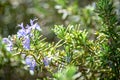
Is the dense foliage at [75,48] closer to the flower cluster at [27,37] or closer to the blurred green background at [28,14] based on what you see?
the flower cluster at [27,37]

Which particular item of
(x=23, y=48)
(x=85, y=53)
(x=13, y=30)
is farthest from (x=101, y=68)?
(x=13, y=30)

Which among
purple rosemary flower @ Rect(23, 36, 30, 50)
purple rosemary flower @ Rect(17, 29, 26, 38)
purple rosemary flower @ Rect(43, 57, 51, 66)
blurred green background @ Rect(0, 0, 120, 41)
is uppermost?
blurred green background @ Rect(0, 0, 120, 41)

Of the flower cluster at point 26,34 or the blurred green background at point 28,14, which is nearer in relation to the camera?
the flower cluster at point 26,34

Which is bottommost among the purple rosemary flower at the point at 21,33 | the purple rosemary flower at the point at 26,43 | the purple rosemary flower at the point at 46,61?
the purple rosemary flower at the point at 46,61

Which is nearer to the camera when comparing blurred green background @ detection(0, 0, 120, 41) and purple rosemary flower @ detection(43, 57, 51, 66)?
purple rosemary flower @ detection(43, 57, 51, 66)

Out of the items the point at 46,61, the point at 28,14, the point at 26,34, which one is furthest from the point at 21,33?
the point at 28,14

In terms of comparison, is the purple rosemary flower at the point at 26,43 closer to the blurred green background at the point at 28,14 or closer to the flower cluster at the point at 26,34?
the flower cluster at the point at 26,34

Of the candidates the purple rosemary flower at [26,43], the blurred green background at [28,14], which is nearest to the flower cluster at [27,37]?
the purple rosemary flower at [26,43]

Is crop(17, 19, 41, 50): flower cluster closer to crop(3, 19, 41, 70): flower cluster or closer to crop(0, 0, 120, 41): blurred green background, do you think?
crop(3, 19, 41, 70): flower cluster

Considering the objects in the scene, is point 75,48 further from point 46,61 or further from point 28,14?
point 28,14

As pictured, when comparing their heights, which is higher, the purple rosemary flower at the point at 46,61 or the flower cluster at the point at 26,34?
the flower cluster at the point at 26,34

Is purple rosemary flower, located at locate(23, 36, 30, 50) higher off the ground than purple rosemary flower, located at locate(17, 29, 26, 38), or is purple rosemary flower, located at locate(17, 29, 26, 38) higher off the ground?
purple rosemary flower, located at locate(17, 29, 26, 38)

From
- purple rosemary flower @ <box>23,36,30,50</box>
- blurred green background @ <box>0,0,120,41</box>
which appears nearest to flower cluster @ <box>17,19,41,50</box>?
purple rosemary flower @ <box>23,36,30,50</box>
